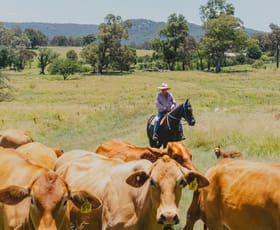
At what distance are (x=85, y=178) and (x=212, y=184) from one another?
2070mm

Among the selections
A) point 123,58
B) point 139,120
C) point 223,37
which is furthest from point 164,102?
point 223,37

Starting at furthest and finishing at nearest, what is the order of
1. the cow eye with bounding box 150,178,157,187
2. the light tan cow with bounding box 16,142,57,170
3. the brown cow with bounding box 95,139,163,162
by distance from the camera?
1. the light tan cow with bounding box 16,142,57,170
2. the brown cow with bounding box 95,139,163,162
3. the cow eye with bounding box 150,178,157,187

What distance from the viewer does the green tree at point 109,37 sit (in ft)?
278

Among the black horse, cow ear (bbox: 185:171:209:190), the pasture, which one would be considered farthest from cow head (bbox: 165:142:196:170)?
the black horse

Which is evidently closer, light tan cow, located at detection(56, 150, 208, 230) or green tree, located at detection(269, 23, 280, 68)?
light tan cow, located at detection(56, 150, 208, 230)

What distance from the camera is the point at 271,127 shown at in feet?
69.5

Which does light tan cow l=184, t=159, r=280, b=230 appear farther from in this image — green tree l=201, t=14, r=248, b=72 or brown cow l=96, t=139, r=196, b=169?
green tree l=201, t=14, r=248, b=72

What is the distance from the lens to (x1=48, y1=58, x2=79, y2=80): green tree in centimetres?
8040

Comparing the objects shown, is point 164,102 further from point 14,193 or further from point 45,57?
point 45,57

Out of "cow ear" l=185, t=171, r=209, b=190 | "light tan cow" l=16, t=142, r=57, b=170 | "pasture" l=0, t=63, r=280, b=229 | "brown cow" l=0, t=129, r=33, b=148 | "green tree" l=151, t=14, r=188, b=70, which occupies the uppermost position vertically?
"green tree" l=151, t=14, r=188, b=70

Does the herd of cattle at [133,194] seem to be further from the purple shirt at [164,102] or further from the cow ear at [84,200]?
the purple shirt at [164,102]

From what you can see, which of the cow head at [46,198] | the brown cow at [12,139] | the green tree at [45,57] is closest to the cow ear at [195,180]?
the cow head at [46,198]

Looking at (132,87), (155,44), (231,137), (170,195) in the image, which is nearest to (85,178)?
(170,195)

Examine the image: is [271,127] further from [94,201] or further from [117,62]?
[117,62]
